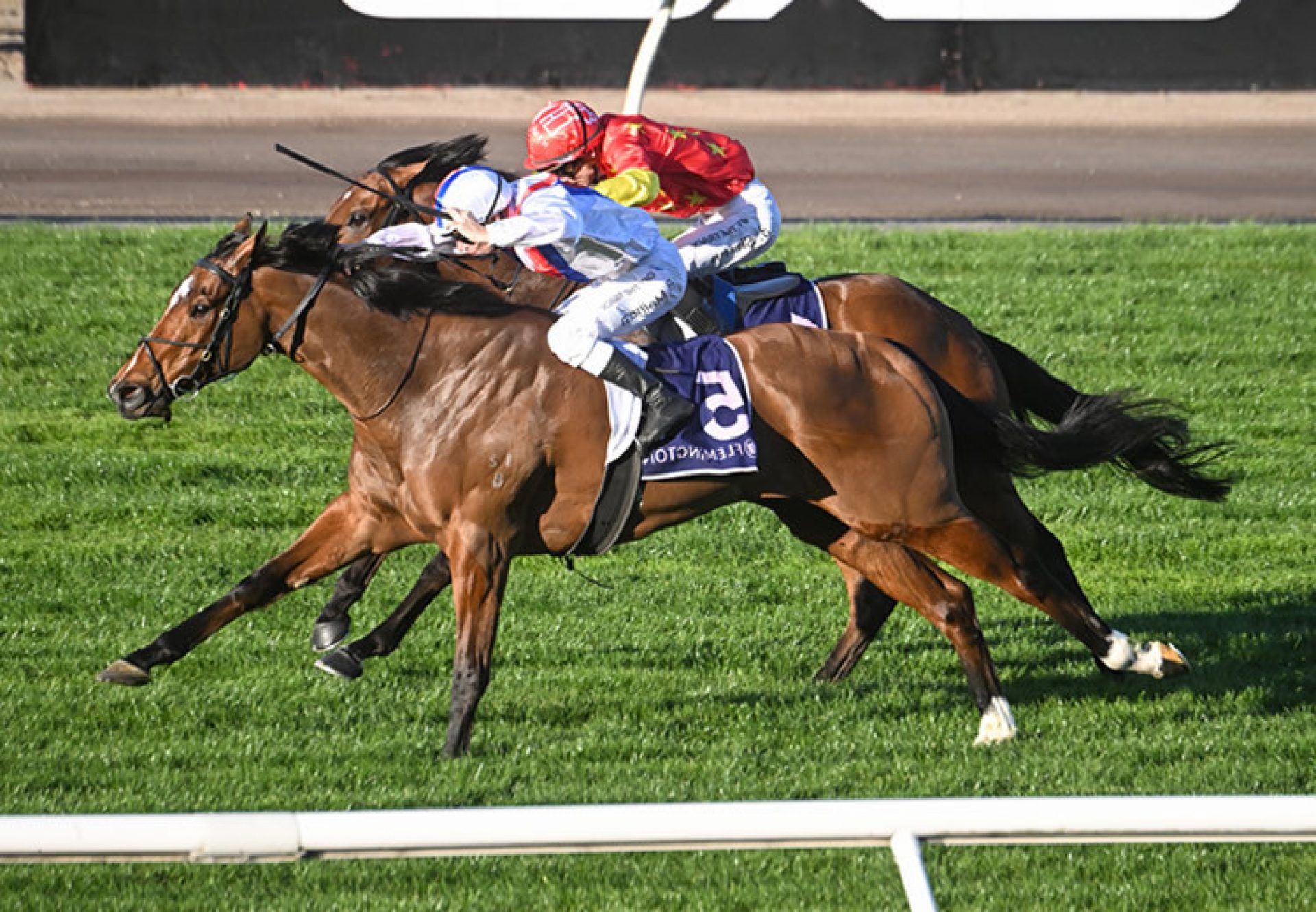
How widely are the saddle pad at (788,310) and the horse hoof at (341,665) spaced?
1968mm

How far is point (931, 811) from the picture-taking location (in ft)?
11.6

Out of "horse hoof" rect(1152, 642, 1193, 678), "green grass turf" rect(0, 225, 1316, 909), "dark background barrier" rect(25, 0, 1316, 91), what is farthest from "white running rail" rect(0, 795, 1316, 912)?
"dark background barrier" rect(25, 0, 1316, 91)

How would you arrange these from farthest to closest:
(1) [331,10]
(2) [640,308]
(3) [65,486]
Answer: (1) [331,10] < (3) [65,486] < (2) [640,308]

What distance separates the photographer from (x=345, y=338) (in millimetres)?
6434

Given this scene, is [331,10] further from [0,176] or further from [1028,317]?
[1028,317]

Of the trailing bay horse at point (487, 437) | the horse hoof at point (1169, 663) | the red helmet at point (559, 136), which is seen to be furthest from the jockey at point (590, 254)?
the horse hoof at point (1169, 663)

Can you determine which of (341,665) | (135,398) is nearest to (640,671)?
(341,665)

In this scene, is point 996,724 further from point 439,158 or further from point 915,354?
point 439,158

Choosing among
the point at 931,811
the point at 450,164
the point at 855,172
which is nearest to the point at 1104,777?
the point at 931,811

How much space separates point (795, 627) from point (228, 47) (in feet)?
42.0

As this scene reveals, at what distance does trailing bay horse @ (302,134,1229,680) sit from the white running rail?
373 centimetres

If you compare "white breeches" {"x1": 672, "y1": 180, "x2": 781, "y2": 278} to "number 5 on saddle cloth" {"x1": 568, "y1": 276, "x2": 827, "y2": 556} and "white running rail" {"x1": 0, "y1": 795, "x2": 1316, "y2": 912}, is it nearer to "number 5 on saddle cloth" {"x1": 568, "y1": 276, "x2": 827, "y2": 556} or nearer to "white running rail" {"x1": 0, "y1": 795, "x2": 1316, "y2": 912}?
"number 5 on saddle cloth" {"x1": 568, "y1": 276, "x2": 827, "y2": 556}

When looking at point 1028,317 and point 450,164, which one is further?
point 1028,317

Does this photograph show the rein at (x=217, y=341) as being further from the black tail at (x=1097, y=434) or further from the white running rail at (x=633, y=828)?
the white running rail at (x=633, y=828)
